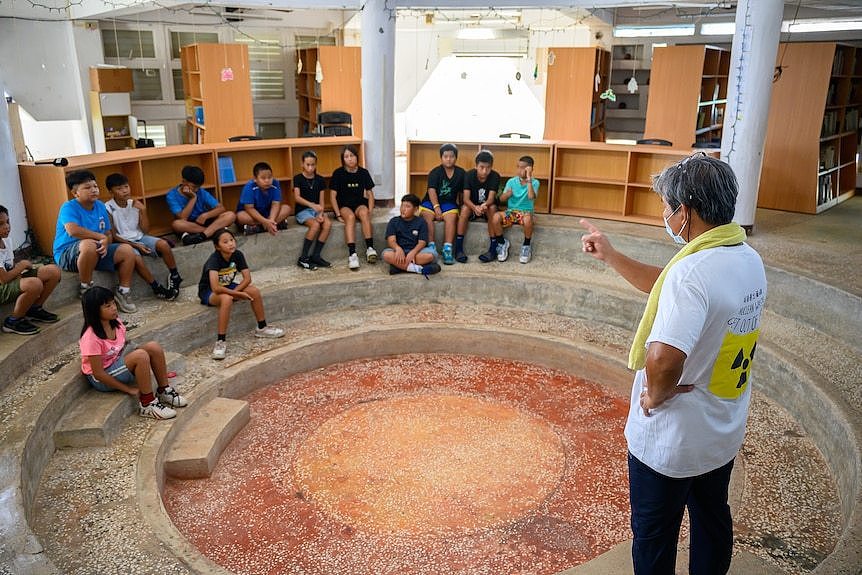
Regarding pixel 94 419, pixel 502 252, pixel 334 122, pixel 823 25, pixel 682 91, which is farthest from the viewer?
pixel 334 122

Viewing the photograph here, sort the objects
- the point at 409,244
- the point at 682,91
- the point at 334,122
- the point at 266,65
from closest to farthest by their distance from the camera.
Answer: the point at 409,244, the point at 682,91, the point at 334,122, the point at 266,65

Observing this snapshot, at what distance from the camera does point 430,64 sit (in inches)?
476

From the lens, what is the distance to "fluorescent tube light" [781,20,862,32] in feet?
28.7

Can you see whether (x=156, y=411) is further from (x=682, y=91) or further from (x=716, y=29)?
(x=716, y=29)

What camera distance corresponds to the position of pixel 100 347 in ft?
12.8

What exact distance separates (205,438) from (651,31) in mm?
9223

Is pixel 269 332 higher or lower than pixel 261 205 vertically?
lower

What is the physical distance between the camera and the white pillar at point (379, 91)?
23.6 ft

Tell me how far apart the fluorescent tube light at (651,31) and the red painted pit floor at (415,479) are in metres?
7.07

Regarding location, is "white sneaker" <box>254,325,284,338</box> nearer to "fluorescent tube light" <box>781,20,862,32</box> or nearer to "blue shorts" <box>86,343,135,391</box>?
"blue shorts" <box>86,343,135,391</box>

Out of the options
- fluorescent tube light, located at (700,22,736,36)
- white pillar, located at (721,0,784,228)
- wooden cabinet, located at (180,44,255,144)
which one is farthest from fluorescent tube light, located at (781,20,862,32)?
wooden cabinet, located at (180,44,255,144)

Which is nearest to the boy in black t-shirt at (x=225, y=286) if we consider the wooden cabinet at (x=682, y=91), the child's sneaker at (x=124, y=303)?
the child's sneaker at (x=124, y=303)

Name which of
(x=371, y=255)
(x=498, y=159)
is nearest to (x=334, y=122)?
(x=498, y=159)

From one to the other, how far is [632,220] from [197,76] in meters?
6.60
